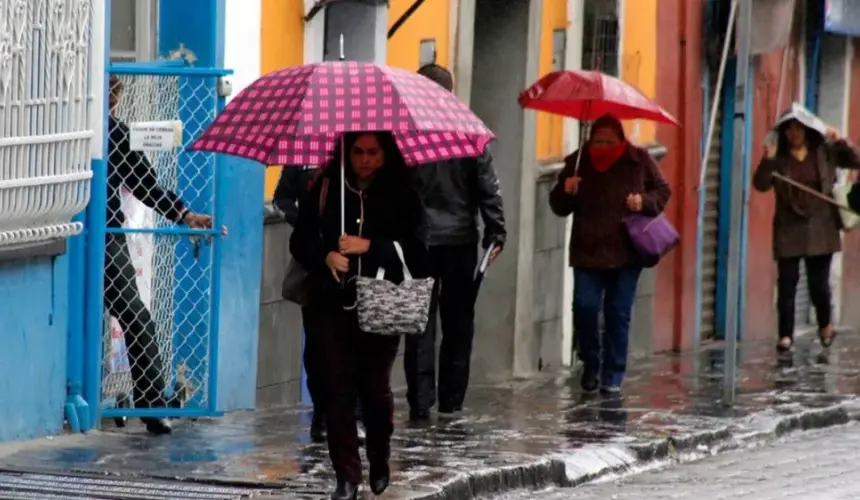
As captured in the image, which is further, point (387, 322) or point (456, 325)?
point (456, 325)

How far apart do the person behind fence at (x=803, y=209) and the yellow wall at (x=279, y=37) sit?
5660 mm

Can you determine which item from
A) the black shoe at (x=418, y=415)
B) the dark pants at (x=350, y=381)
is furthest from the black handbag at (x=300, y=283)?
the black shoe at (x=418, y=415)

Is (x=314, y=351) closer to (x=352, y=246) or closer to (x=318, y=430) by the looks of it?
(x=352, y=246)

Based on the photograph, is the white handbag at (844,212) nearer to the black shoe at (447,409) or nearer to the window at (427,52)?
the window at (427,52)

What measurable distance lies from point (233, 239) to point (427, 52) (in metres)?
2.59

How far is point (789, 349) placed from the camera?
18672 millimetres

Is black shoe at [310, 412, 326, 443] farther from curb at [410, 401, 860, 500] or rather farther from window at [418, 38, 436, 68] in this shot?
window at [418, 38, 436, 68]

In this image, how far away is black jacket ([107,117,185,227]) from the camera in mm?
11844

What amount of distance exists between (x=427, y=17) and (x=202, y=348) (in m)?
3.33

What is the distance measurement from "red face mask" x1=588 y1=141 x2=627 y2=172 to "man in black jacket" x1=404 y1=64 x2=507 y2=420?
63.4 inches

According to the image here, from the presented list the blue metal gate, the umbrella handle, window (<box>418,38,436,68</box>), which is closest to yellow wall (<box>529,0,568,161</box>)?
window (<box>418,38,436,68</box>)

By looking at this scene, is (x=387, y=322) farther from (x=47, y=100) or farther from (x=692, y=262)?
(x=692, y=262)

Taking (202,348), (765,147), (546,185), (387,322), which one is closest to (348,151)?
(387,322)

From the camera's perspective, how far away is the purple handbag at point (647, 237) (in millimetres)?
14625
